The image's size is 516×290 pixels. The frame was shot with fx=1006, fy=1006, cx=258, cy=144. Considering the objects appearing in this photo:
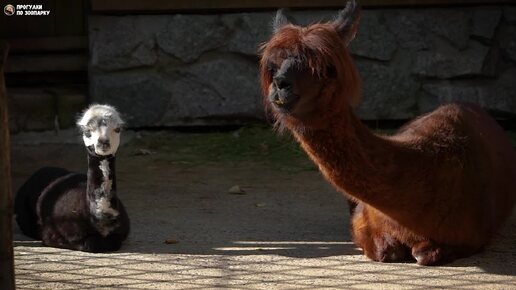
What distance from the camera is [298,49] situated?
16.5 ft

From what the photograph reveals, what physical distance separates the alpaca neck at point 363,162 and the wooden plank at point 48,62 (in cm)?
512

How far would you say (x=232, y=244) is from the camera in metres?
6.25

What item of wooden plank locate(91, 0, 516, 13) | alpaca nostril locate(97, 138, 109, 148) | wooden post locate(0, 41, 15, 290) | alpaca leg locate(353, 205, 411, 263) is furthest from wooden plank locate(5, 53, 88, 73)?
wooden post locate(0, 41, 15, 290)

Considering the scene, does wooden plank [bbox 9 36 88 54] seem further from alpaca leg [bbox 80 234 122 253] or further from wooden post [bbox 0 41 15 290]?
wooden post [bbox 0 41 15 290]

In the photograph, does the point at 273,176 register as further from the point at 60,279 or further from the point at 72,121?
the point at 60,279

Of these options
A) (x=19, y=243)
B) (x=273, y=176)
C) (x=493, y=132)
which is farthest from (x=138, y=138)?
(x=493, y=132)

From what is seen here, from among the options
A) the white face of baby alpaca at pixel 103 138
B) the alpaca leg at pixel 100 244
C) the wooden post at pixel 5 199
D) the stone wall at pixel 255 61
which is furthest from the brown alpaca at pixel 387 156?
the stone wall at pixel 255 61

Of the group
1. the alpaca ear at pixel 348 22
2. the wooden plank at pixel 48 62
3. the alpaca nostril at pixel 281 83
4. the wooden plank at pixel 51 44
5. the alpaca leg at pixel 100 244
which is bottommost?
the alpaca leg at pixel 100 244

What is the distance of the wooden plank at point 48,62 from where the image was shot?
990 centimetres

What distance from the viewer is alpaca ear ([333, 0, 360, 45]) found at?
533cm

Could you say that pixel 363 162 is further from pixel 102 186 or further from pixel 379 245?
pixel 102 186

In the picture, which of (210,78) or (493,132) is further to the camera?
(210,78)

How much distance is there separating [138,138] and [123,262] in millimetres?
4039

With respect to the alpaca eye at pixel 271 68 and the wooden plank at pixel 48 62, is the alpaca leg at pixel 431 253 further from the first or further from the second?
the wooden plank at pixel 48 62
